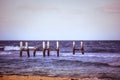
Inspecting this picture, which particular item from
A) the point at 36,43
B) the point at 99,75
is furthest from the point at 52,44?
the point at 99,75

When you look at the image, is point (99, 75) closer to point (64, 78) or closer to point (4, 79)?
point (64, 78)

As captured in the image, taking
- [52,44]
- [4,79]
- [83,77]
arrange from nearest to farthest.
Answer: [4,79] < [83,77] < [52,44]

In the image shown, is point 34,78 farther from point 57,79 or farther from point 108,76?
point 108,76

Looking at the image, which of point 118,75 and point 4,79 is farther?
point 118,75

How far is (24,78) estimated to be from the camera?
788cm

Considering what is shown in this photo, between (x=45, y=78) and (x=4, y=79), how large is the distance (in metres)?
1.36

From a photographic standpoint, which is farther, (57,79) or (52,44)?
(52,44)

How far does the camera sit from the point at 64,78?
8.03m

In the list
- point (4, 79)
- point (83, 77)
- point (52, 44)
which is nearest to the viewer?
point (4, 79)

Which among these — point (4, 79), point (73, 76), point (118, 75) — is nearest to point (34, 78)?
point (4, 79)

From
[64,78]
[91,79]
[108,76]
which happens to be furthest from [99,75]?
[64,78]

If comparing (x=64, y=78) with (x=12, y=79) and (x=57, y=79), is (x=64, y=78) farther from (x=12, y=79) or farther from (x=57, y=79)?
(x=12, y=79)

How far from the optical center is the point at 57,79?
7805mm

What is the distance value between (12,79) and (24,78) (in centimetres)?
42
